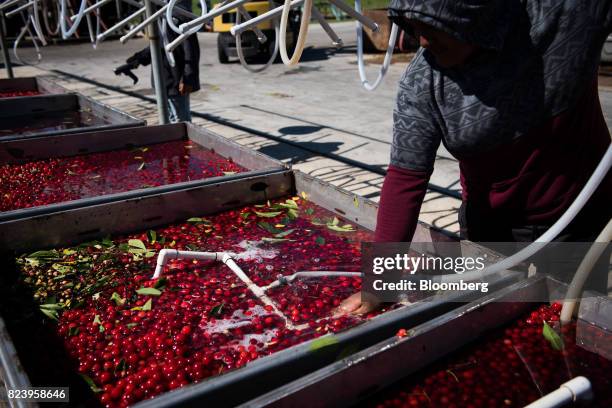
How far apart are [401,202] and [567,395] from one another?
936 millimetres

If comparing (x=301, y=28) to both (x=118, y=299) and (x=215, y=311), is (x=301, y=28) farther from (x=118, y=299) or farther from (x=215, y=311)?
(x=118, y=299)

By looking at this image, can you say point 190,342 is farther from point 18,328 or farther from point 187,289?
point 18,328

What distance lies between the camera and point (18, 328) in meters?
2.38

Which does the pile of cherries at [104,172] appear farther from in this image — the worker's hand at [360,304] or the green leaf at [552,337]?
the green leaf at [552,337]

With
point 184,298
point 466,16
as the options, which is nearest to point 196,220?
point 184,298

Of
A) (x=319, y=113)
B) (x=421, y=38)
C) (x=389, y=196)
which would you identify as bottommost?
(x=319, y=113)

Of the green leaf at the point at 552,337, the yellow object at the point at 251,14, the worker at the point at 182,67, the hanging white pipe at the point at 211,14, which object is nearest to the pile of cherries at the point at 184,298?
the green leaf at the point at 552,337

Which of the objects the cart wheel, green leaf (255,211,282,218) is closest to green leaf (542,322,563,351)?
green leaf (255,211,282,218)

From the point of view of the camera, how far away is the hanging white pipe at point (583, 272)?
5.10ft

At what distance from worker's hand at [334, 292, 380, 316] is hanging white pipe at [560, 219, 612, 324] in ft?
2.56

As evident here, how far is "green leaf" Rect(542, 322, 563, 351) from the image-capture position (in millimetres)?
1988

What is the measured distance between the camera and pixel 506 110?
1845 mm

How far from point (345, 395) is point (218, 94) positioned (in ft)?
36.6

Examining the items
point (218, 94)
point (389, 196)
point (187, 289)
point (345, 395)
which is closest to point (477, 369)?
point (345, 395)
